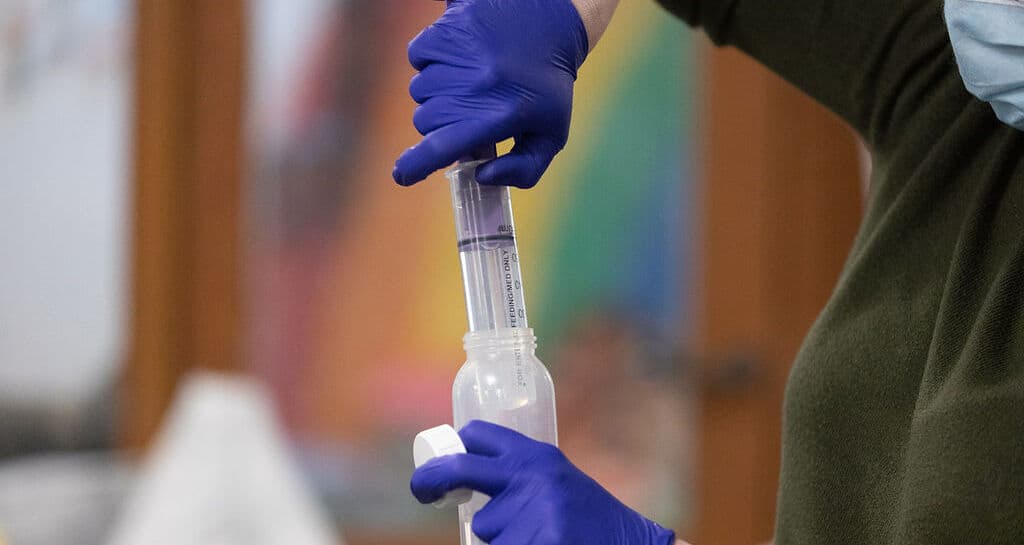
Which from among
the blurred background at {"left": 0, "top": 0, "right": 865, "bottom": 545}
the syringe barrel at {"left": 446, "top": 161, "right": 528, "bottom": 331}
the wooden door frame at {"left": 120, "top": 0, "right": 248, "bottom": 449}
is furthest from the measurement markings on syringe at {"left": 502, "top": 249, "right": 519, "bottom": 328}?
the wooden door frame at {"left": 120, "top": 0, "right": 248, "bottom": 449}

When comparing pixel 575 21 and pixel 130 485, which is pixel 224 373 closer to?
pixel 130 485

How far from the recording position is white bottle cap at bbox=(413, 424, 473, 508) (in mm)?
697

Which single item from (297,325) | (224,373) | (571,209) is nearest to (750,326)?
(571,209)

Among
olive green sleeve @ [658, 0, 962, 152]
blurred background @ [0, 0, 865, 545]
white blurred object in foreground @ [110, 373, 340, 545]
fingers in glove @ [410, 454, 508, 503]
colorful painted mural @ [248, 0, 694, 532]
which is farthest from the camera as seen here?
colorful painted mural @ [248, 0, 694, 532]

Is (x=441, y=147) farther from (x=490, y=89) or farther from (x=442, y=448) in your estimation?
(x=442, y=448)

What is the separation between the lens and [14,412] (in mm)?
1978

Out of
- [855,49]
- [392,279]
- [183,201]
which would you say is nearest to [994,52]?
[855,49]

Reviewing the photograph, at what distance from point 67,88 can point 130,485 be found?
0.75 m

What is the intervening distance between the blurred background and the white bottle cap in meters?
1.30

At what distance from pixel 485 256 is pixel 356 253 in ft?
4.66

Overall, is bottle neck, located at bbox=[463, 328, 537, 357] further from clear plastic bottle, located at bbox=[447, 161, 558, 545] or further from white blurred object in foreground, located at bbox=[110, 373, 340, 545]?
white blurred object in foreground, located at bbox=[110, 373, 340, 545]

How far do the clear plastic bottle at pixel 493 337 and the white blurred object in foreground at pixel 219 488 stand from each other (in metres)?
1.08

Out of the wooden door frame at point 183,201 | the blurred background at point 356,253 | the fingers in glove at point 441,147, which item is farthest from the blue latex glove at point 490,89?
the wooden door frame at point 183,201

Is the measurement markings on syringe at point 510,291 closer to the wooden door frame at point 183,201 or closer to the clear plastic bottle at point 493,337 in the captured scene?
the clear plastic bottle at point 493,337
